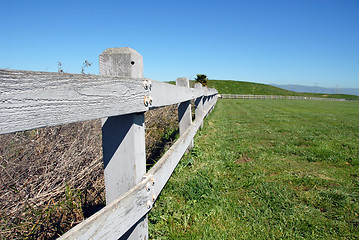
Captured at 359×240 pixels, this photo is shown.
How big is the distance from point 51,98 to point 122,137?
0.68 meters

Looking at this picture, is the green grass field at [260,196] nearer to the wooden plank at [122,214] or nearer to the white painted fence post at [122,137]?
the wooden plank at [122,214]

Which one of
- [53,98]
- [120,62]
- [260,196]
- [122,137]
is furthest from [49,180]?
[260,196]

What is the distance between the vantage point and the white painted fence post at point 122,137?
1.47m

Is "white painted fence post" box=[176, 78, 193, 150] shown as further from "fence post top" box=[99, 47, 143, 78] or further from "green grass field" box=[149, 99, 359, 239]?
"fence post top" box=[99, 47, 143, 78]

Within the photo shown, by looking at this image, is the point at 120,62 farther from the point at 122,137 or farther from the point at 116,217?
the point at 116,217

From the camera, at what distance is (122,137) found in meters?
1.48

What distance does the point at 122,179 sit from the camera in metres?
1.52

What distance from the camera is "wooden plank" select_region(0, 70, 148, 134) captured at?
0.72m

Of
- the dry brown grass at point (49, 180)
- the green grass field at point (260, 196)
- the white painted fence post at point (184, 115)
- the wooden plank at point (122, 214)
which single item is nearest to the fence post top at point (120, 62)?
the wooden plank at point (122, 214)

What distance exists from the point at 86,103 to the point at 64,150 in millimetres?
1884

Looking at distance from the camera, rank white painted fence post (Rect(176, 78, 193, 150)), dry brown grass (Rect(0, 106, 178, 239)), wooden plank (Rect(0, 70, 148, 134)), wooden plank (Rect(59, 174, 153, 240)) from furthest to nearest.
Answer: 1. white painted fence post (Rect(176, 78, 193, 150))
2. dry brown grass (Rect(0, 106, 178, 239))
3. wooden plank (Rect(59, 174, 153, 240))
4. wooden plank (Rect(0, 70, 148, 134))

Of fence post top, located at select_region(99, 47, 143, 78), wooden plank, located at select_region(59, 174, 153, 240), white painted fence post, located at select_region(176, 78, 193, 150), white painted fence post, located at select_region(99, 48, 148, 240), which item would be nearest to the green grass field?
white painted fence post, located at select_region(176, 78, 193, 150)

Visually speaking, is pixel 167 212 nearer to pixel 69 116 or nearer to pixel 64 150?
pixel 64 150

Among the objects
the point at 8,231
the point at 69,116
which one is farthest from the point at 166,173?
the point at 69,116
